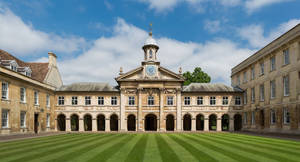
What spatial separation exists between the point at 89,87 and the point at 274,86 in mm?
29859

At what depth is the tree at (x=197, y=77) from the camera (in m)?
60.3

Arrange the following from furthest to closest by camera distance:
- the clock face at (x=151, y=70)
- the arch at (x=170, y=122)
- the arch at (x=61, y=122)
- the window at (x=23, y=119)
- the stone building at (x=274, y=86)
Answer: the arch at (x=170, y=122)
the arch at (x=61, y=122)
the clock face at (x=151, y=70)
the window at (x=23, y=119)
the stone building at (x=274, y=86)

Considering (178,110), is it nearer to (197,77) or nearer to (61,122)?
(61,122)

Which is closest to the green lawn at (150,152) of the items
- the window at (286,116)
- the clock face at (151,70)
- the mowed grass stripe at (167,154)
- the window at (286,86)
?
the mowed grass stripe at (167,154)

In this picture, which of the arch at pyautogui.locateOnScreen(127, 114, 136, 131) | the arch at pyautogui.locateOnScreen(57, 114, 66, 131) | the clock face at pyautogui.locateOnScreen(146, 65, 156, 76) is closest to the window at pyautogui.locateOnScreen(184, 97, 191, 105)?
the clock face at pyautogui.locateOnScreen(146, 65, 156, 76)

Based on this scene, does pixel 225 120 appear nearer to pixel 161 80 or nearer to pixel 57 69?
pixel 161 80

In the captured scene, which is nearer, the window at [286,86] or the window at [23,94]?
the window at [286,86]

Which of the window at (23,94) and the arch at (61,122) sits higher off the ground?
the window at (23,94)

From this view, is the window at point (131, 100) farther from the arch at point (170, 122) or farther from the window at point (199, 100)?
the window at point (199, 100)

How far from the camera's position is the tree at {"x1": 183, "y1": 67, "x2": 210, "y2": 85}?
60.3m

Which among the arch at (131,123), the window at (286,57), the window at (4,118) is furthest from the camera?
the arch at (131,123)

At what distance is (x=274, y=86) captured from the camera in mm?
29047

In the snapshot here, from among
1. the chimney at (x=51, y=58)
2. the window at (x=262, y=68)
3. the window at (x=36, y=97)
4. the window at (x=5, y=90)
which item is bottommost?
the window at (x=36, y=97)

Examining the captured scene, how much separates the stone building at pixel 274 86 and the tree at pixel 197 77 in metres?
20.8
